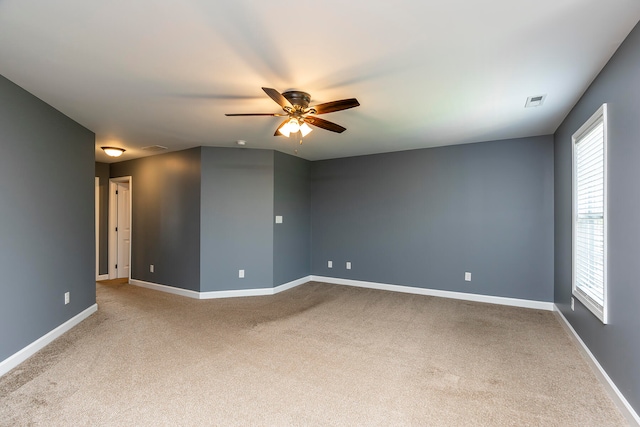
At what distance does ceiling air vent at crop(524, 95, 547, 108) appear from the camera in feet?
9.53

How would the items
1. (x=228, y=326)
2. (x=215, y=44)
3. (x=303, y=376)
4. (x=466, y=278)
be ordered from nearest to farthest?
1. (x=215, y=44)
2. (x=303, y=376)
3. (x=228, y=326)
4. (x=466, y=278)

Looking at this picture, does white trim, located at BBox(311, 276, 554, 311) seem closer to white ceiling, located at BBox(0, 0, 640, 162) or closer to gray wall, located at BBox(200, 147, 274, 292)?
gray wall, located at BBox(200, 147, 274, 292)

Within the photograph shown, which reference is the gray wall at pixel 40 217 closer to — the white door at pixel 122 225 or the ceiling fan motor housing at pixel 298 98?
the ceiling fan motor housing at pixel 298 98

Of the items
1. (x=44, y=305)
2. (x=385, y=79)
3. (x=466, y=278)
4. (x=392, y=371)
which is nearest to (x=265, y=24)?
(x=385, y=79)

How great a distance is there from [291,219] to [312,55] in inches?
142

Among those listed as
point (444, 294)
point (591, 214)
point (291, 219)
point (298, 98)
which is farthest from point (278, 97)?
point (444, 294)

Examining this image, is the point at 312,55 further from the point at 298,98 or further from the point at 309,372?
the point at 309,372

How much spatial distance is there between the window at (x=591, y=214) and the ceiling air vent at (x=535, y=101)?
1.40 feet

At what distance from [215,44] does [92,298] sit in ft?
12.4

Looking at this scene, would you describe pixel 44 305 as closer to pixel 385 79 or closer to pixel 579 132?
pixel 385 79

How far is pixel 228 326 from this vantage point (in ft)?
11.7

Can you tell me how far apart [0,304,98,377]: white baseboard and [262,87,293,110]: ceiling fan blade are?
2958mm

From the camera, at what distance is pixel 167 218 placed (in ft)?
17.2

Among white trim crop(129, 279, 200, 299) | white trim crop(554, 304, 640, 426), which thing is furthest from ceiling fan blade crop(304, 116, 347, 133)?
white trim crop(129, 279, 200, 299)
